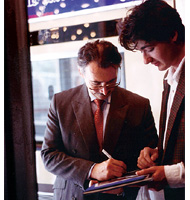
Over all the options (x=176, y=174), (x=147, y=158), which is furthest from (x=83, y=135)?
(x=176, y=174)

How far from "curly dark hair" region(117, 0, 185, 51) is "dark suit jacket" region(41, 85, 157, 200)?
Result: 0.24 m

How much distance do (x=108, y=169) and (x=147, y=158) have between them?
16 centimetres

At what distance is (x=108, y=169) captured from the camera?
0.94m

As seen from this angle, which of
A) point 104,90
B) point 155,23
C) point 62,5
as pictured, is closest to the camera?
point 155,23

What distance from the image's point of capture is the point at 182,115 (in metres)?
0.86

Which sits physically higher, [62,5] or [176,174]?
[62,5]

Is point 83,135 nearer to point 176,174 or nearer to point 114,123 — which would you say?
point 114,123

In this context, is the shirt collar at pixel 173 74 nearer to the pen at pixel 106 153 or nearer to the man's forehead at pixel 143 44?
the man's forehead at pixel 143 44

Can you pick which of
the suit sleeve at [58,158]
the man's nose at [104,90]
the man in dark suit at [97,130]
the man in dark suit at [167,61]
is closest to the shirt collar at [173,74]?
the man in dark suit at [167,61]

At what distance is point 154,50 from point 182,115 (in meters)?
0.26

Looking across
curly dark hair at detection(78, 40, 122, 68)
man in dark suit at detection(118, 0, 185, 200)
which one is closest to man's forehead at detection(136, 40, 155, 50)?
man in dark suit at detection(118, 0, 185, 200)

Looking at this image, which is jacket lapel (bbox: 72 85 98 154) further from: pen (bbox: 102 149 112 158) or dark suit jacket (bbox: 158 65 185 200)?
dark suit jacket (bbox: 158 65 185 200)

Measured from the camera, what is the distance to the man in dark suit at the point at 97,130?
3.14ft
